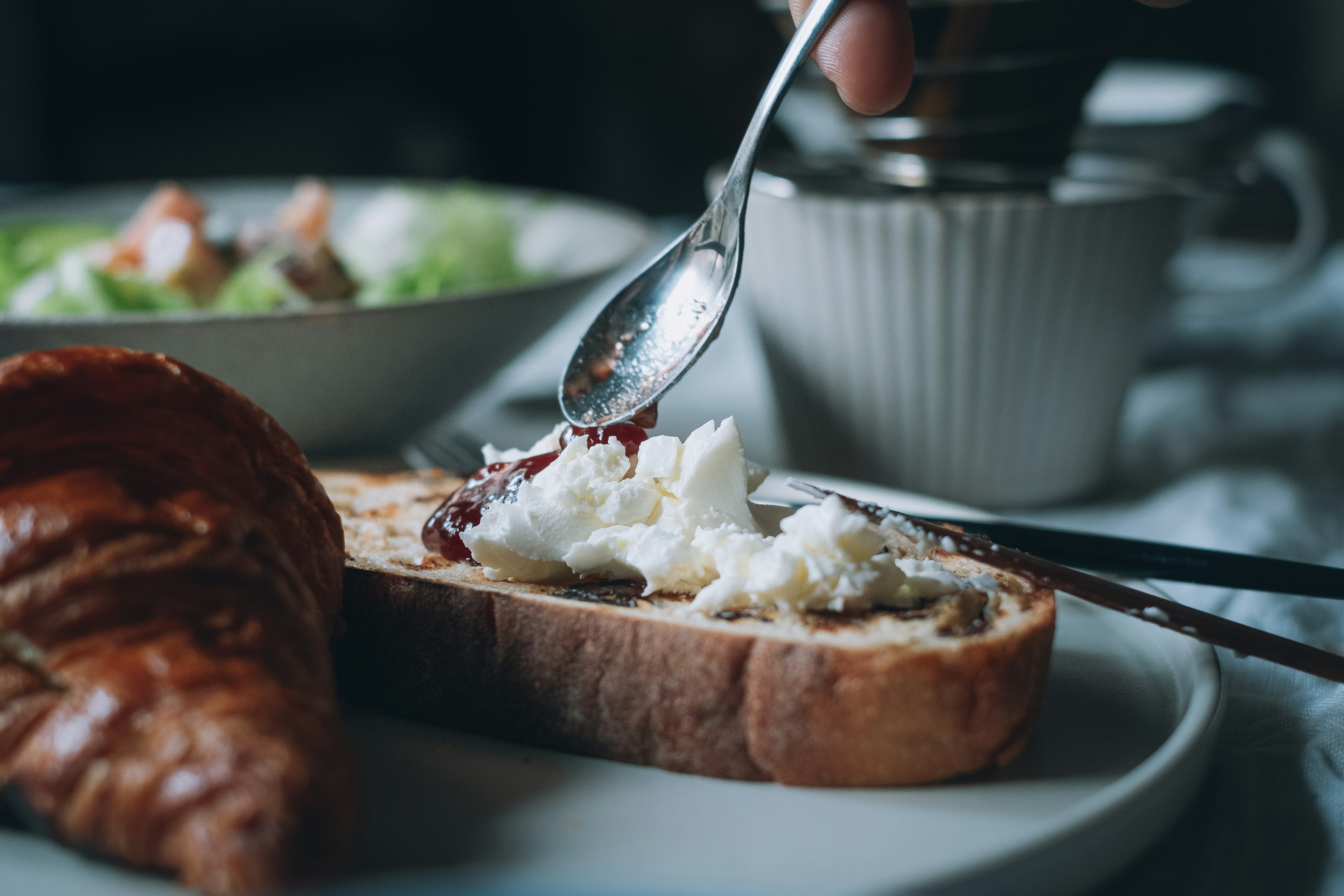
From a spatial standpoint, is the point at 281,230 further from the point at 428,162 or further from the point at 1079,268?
the point at 428,162

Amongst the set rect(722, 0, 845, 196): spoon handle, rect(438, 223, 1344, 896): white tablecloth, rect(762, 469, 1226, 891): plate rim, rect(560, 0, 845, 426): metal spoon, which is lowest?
rect(438, 223, 1344, 896): white tablecloth

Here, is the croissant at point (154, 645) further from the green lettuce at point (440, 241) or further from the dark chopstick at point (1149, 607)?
the green lettuce at point (440, 241)

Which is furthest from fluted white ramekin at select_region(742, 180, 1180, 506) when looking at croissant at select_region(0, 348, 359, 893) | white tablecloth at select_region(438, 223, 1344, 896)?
croissant at select_region(0, 348, 359, 893)

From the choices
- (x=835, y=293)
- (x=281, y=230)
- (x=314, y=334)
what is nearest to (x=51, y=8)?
(x=281, y=230)

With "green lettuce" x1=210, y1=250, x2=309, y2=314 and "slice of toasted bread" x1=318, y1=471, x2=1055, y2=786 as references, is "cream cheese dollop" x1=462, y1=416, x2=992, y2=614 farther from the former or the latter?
"green lettuce" x1=210, y1=250, x2=309, y2=314

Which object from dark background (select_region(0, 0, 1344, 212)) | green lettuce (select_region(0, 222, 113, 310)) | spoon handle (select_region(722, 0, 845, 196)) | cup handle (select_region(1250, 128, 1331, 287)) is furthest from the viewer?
dark background (select_region(0, 0, 1344, 212))

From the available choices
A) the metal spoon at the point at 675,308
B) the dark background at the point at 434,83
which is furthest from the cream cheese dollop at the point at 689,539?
the dark background at the point at 434,83
